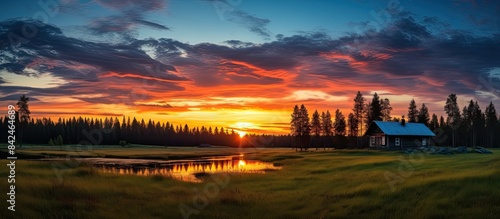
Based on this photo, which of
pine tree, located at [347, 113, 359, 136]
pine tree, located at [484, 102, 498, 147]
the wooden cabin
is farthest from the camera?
pine tree, located at [484, 102, 498, 147]

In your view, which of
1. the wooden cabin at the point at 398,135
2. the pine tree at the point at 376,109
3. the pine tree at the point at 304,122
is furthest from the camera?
the pine tree at the point at 304,122

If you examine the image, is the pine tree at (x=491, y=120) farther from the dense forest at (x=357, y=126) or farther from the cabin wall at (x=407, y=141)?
the cabin wall at (x=407, y=141)

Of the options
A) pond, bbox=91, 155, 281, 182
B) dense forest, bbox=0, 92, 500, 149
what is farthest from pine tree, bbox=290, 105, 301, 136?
pond, bbox=91, 155, 281, 182

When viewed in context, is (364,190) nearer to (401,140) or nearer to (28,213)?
(28,213)

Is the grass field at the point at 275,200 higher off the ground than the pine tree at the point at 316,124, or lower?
lower

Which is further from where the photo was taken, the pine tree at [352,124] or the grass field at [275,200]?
the pine tree at [352,124]

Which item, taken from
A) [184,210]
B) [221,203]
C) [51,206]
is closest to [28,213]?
[51,206]

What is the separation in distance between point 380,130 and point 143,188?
65470 millimetres

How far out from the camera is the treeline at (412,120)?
356 feet

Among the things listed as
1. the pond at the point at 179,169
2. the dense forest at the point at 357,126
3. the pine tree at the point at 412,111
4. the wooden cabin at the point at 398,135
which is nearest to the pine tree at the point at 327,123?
the dense forest at the point at 357,126

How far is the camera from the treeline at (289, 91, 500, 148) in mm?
108500

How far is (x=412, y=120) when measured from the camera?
378ft

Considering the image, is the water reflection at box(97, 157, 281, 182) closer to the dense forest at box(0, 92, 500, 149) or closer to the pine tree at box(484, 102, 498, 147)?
the dense forest at box(0, 92, 500, 149)

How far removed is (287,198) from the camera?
866 inches
